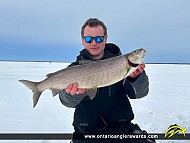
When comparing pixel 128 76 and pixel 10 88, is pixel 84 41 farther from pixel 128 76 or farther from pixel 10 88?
pixel 10 88

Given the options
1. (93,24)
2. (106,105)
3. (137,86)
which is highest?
(93,24)

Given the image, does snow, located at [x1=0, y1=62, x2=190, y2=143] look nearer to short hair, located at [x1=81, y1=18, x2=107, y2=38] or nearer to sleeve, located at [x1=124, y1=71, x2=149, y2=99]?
sleeve, located at [x1=124, y1=71, x2=149, y2=99]

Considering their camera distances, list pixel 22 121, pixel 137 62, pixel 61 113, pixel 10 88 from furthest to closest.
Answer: pixel 10 88
pixel 61 113
pixel 22 121
pixel 137 62

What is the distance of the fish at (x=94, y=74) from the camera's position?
6.57 feet

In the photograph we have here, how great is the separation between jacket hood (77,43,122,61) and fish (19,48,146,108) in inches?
7.8

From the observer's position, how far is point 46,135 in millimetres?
3119

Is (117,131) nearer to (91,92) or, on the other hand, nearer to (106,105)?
(106,105)

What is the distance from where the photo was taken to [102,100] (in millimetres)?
2355

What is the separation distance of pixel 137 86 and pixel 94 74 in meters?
0.39

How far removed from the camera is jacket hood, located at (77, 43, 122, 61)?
2301 millimetres

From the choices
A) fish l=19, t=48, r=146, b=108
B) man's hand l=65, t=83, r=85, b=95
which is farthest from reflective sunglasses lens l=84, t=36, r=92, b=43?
man's hand l=65, t=83, r=85, b=95

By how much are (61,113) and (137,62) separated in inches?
92.0

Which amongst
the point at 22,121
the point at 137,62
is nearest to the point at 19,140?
the point at 22,121

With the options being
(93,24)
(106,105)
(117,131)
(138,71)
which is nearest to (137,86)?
(138,71)
